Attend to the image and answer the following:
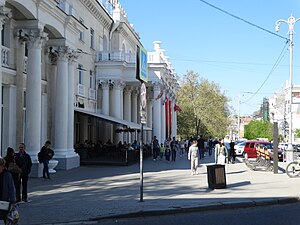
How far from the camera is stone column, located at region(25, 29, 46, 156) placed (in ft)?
67.4

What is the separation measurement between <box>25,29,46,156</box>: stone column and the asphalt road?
1003cm

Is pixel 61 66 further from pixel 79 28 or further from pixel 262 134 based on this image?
pixel 262 134

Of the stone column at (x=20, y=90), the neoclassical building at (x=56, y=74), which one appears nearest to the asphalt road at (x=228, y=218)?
the neoclassical building at (x=56, y=74)

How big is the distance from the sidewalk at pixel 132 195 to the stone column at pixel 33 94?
68.8 inches

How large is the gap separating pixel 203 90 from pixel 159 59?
34.2 m

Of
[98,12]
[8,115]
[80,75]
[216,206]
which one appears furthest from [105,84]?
[216,206]

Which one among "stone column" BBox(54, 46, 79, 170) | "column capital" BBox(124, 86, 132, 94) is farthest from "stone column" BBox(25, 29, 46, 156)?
"column capital" BBox(124, 86, 132, 94)

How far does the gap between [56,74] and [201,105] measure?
169 feet

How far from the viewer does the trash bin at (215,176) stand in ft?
53.9

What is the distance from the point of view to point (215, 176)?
53.8 feet

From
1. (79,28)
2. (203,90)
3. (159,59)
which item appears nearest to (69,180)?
(79,28)

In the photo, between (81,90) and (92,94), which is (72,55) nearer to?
(81,90)

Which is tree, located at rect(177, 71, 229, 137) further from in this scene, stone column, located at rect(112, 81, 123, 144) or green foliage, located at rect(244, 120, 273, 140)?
stone column, located at rect(112, 81, 123, 144)

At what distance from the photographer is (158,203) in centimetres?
1327
